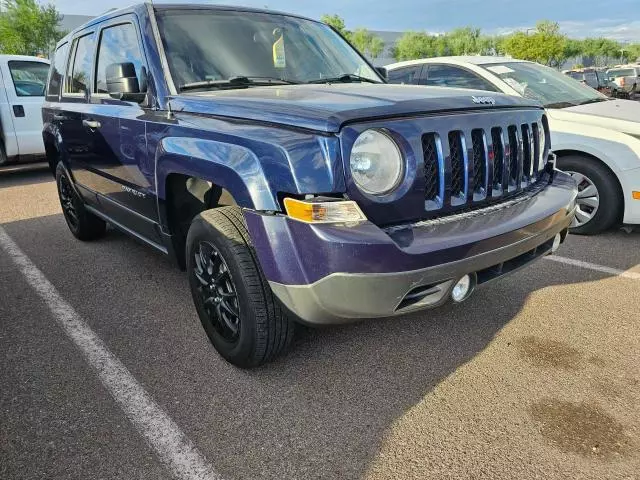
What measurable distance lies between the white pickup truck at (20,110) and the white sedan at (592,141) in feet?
22.8

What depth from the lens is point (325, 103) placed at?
88.8 inches

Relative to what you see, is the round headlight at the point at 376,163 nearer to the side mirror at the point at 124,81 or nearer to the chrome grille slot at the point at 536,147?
the chrome grille slot at the point at 536,147

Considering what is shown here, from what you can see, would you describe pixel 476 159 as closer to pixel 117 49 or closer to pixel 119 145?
pixel 119 145

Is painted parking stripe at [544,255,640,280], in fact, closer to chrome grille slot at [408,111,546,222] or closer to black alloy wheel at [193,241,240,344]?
chrome grille slot at [408,111,546,222]

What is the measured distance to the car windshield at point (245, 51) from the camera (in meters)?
2.96

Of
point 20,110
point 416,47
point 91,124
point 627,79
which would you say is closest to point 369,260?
point 91,124

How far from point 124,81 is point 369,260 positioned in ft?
6.09

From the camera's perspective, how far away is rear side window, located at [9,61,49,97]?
833 cm

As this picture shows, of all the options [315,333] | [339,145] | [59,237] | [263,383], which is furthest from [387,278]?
[59,237]

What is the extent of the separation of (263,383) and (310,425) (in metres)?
0.41

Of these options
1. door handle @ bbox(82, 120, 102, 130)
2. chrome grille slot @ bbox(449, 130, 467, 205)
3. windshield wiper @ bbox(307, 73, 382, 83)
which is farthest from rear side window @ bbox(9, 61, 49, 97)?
chrome grille slot @ bbox(449, 130, 467, 205)

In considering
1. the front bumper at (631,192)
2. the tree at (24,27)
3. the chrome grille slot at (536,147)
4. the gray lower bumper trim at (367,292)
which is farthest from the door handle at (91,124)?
the tree at (24,27)

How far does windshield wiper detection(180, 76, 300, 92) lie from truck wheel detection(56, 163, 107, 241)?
2272 millimetres

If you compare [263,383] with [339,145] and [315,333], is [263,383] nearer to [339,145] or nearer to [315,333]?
[315,333]
